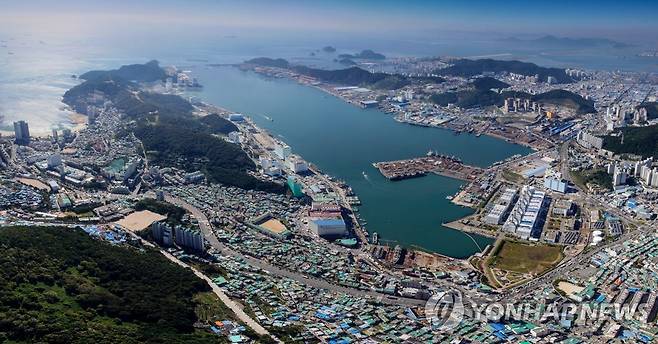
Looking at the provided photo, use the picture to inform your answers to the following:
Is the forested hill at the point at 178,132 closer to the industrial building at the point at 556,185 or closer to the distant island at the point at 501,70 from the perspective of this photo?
the industrial building at the point at 556,185

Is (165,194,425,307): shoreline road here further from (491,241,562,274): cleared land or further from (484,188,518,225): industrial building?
(484,188,518,225): industrial building

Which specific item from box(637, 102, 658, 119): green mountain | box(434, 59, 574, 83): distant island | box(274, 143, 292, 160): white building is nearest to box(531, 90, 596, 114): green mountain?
box(637, 102, 658, 119): green mountain

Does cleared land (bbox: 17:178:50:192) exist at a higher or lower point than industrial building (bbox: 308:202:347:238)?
higher

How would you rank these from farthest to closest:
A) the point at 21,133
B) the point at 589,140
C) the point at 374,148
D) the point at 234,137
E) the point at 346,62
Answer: the point at 346,62 < the point at 234,137 < the point at 374,148 < the point at 589,140 < the point at 21,133

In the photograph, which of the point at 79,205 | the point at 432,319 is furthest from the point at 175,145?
the point at 432,319

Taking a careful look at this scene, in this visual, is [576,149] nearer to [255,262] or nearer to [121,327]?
[255,262]

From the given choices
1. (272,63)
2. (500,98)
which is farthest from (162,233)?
(272,63)

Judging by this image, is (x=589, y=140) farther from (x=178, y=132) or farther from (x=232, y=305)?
A: (x=232, y=305)
